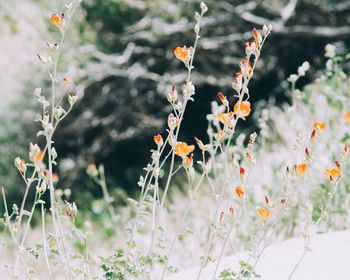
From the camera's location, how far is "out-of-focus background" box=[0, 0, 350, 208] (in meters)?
4.58

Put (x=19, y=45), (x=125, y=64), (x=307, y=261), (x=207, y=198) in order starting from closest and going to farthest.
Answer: (x=307, y=261) → (x=207, y=198) → (x=125, y=64) → (x=19, y=45)

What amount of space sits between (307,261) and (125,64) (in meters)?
2.92

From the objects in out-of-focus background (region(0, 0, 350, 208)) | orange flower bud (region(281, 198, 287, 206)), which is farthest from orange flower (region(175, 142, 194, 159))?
out-of-focus background (region(0, 0, 350, 208))

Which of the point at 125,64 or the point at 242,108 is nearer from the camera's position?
the point at 242,108

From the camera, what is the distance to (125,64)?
15.4 ft

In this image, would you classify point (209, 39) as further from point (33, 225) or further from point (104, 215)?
point (33, 225)

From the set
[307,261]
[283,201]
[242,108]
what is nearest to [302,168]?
[283,201]

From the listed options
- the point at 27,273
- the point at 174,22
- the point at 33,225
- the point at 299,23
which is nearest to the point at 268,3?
the point at 299,23

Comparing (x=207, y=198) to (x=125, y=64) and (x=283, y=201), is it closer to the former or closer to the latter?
(x=125, y=64)

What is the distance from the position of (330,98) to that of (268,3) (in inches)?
73.1

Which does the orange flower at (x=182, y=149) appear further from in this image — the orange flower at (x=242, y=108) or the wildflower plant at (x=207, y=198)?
the orange flower at (x=242, y=108)

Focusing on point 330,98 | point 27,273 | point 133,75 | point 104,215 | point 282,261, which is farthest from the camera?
point 133,75

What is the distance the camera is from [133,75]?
14.9 ft

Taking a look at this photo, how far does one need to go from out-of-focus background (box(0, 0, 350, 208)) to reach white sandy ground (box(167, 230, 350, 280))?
242 centimetres
